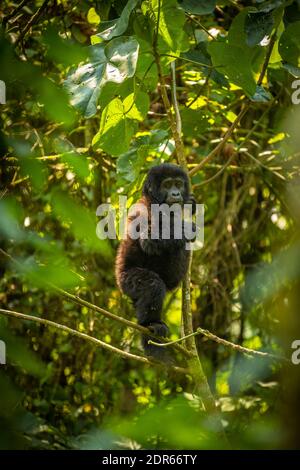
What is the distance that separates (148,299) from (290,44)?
165 centimetres

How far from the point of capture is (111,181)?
5.23 metres

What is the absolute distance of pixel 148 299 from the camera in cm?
361

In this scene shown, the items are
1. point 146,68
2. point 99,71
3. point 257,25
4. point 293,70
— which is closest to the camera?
point 99,71

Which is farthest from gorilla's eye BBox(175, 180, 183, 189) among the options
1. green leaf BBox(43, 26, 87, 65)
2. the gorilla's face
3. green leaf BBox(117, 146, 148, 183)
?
green leaf BBox(43, 26, 87, 65)

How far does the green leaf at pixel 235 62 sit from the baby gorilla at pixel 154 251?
75 centimetres

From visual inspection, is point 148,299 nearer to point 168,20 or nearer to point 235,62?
point 235,62

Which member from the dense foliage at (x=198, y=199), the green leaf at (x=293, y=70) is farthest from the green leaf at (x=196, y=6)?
the green leaf at (x=293, y=70)

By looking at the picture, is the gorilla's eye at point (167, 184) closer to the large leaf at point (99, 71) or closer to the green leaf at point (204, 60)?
the green leaf at point (204, 60)

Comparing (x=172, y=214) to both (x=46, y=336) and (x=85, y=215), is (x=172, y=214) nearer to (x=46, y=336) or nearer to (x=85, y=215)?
(x=46, y=336)

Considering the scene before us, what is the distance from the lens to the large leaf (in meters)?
2.36

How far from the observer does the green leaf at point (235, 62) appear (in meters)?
3.08

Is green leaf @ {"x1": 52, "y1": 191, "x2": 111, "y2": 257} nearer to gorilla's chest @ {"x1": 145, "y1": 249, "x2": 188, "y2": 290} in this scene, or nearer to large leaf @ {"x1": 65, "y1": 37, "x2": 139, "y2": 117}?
large leaf @ {"x1": 65, "y1": 37, "x2": 139, "y2": 117}

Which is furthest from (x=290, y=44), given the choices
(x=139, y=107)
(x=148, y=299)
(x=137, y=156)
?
(x=148, y=299)

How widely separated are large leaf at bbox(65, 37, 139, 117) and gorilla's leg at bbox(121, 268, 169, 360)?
4.87ft
